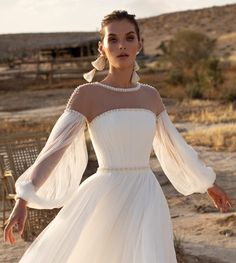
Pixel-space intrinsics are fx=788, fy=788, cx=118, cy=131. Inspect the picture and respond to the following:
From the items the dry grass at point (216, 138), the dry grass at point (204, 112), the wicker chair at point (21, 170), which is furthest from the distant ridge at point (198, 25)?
the wicker chair at point (21, 170)

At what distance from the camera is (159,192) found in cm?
339

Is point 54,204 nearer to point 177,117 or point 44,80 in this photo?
point 177,117

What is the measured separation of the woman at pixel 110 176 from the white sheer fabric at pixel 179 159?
0.53 feet

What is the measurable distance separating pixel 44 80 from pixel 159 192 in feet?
123

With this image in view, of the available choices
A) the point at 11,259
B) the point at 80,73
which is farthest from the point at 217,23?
the point at 11,259

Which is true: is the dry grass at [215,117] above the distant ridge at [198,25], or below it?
above

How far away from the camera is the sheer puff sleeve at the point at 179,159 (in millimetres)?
3631

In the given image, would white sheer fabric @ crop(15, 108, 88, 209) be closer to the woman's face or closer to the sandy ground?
the woman's face

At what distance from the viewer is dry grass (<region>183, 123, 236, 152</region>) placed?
13508 mm

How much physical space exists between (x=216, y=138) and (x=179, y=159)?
10.4m

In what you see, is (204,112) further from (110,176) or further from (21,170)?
(110,176)

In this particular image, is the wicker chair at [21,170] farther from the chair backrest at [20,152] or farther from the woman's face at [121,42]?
the woman's face at [121,42]

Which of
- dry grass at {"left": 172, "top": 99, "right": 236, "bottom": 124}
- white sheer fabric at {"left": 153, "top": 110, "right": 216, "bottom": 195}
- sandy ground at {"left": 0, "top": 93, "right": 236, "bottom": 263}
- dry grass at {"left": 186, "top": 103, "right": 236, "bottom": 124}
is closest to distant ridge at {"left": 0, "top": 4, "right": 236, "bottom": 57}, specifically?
dry grass at {"left": 172, "top": 99, "right": 236, "bottom": 124}

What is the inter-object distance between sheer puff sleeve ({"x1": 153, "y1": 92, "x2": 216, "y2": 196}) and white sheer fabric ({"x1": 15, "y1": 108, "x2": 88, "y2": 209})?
15.4 inches
